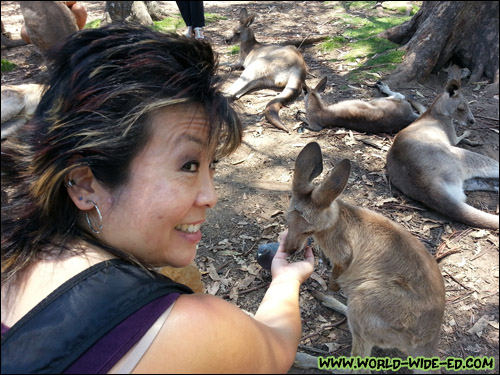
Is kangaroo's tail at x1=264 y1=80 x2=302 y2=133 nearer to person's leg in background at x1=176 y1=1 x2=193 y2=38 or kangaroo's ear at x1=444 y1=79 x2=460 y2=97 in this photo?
person's leg in background at x1=176 y1=1 x2=193 y2=38

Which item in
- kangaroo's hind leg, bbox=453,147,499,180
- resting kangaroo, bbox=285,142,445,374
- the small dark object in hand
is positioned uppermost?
resting kangaroo, bbox=285,142,445,374

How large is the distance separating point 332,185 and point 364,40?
17.5ft

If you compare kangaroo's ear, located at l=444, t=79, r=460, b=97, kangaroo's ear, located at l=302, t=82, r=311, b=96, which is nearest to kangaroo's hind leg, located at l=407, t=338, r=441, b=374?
kangaroo's ear, located at l=444, t=79, r=460, b=97

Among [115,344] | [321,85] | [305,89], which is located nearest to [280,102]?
[305,89]

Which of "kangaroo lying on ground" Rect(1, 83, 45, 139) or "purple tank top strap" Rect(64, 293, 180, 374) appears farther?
"kangaroo lying on ground" Rect(1, 83, 45, 139)

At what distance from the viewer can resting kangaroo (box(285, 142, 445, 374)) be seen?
202 centimetres

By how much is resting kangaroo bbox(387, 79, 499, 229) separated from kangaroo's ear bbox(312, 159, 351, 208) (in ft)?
4.91

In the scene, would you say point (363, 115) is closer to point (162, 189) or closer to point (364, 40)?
point (364, 40)

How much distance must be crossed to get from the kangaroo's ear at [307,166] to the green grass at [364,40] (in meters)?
3.80

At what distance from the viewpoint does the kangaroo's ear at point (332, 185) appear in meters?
2.03

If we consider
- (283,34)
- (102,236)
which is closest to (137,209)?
(102,236)

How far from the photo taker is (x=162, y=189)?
1.08 metres

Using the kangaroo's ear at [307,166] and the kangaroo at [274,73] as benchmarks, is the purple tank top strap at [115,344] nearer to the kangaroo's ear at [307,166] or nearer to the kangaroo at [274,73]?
the kangaroo's ear at [307,166]

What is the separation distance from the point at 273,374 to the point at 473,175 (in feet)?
10.6
